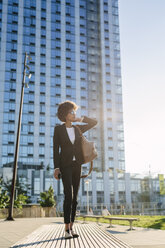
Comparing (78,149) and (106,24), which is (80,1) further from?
(78,149)

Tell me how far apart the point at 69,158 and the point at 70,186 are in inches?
18.0

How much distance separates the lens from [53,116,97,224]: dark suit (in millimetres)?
4328

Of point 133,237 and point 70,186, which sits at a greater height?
point 70,186

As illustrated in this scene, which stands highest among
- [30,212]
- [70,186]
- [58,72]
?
[58,72]

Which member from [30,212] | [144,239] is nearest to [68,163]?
[144,239]

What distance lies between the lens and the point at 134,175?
70.6 metres

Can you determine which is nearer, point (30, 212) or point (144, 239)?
point (144, 239)

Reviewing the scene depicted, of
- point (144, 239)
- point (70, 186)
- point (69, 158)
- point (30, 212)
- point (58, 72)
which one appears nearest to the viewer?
point (70, 186)

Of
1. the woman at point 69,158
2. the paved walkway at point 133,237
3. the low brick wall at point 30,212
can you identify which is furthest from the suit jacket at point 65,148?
the low brick wall at point 30,212

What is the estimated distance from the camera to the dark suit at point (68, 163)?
4.33m

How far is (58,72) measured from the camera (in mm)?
80000

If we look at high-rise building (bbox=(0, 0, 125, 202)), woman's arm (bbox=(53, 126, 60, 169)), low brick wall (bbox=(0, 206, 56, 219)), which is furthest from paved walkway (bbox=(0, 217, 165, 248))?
high-rise building (bbox=(0, 0, 125, 202))

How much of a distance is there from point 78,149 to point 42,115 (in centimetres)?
7092

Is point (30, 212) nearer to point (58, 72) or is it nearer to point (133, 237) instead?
point (133, 237)
